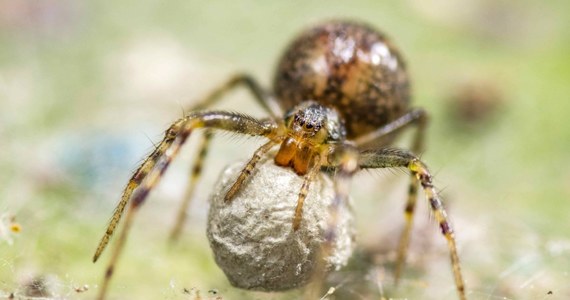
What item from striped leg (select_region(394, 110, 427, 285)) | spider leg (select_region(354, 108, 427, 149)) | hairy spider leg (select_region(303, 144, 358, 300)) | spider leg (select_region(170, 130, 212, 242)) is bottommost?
hairy spider leg (select_region(303, 144, 358, 300))

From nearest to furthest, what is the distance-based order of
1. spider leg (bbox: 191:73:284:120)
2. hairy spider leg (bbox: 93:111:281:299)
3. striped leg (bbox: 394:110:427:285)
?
hairy spider leg (bbox: 93:111:281:299) < striped leg (bbox: 394:110:427:285) < spider leg (bbox: 191:73:284:120)

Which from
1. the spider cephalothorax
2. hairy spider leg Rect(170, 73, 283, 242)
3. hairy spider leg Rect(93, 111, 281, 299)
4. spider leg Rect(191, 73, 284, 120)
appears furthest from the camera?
spider leg Rect(191, 73, 284, 120)

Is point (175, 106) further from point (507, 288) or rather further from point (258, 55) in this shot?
point (507, 288)

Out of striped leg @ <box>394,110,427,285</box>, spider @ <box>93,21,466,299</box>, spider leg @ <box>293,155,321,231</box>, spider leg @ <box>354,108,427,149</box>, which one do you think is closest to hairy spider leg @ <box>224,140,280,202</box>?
spider @ <box>93,21,466,299</box>

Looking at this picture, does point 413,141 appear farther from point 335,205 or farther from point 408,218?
point 335,205

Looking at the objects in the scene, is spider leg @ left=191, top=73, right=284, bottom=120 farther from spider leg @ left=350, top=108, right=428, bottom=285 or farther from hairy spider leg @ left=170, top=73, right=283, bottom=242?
spider leg @ left=350, top=108, right=428, bottom=285

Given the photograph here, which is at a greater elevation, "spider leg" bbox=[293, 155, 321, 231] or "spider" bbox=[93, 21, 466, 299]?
"spider" bbox=[93, 21, 466, 299]

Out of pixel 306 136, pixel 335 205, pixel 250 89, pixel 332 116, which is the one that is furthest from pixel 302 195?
pixel 250 89

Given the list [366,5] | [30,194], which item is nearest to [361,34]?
[30,194]
